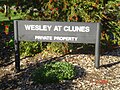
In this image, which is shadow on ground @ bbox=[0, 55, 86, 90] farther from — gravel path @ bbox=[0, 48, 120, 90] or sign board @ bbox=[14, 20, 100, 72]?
sign board @ bbox=[14, 20, 100, 72]

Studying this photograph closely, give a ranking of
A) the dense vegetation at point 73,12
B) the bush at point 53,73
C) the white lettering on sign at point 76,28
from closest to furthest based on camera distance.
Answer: the bush at point 53,73, the white lettering on sign at point 76,28, the dense vegetation at point 73,12

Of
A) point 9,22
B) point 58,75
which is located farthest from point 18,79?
point 9,22

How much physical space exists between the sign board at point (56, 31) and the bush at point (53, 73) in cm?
68

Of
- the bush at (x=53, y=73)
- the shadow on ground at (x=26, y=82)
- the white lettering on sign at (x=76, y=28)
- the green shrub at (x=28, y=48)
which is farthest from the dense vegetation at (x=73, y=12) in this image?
the bush at (x=53, y=73)

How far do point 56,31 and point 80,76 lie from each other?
4.04ft

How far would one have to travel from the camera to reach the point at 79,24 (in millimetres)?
7188

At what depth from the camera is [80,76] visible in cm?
722

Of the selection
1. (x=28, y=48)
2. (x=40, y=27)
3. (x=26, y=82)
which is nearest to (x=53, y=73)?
(x=26, y=82)

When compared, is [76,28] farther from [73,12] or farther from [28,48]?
[28,48]

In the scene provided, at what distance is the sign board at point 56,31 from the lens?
285 inches

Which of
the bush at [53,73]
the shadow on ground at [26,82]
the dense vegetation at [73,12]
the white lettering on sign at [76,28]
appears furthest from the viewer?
the dense vegetation at [73,12]

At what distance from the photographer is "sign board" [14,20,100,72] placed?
23.8 feet

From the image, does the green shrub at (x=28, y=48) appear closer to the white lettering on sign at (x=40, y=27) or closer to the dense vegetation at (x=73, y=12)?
the dense vegetation at (x=73, y=12)

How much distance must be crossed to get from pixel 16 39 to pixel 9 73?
87 cm
